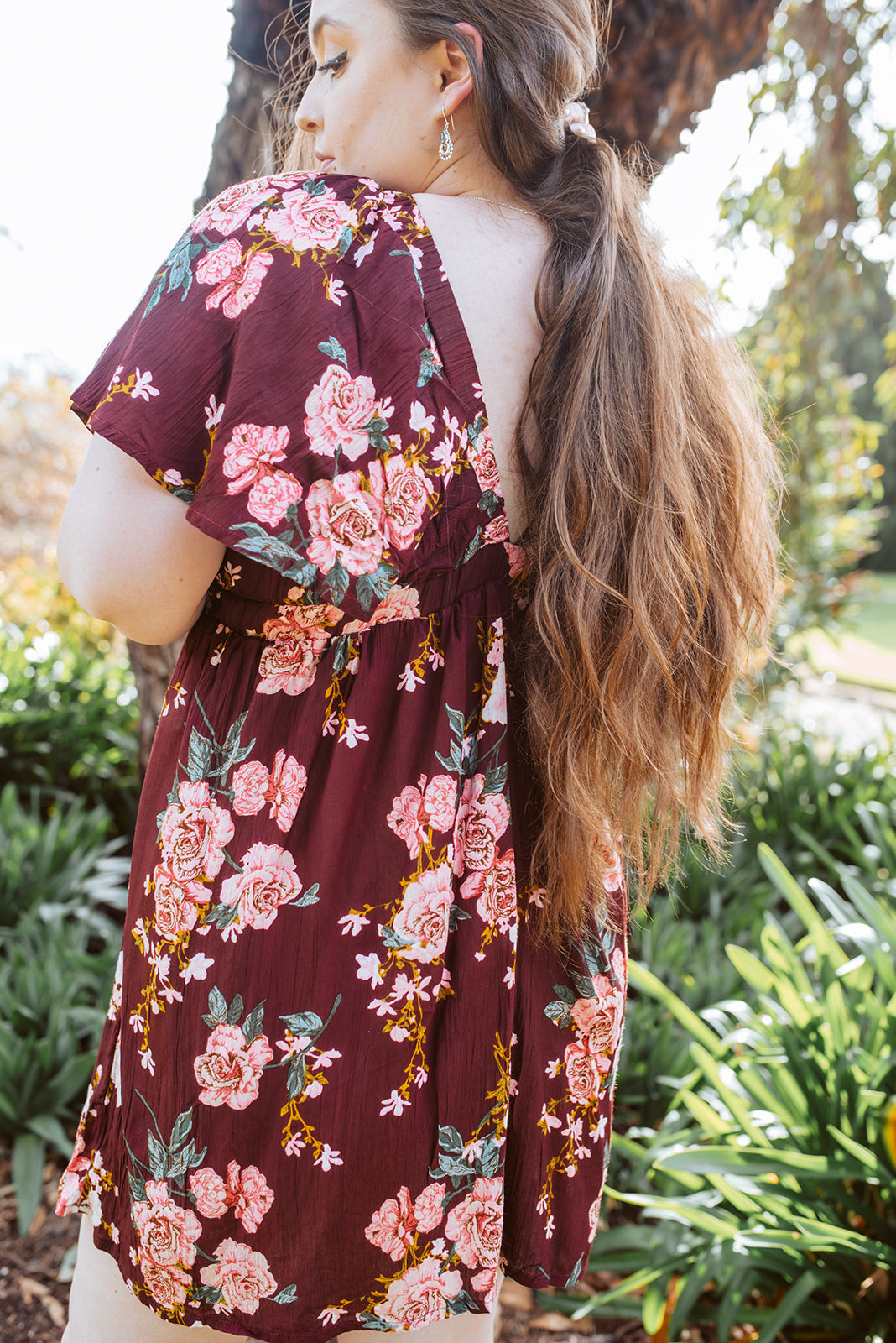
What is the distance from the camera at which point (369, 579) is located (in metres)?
0.89

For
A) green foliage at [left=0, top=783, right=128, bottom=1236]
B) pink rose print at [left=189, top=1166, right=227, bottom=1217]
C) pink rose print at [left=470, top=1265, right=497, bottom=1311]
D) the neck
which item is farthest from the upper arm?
green foliage at [left=0, top=783, right=128, bottom=1236]

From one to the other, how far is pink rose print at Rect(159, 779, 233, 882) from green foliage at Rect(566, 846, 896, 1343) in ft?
3.74

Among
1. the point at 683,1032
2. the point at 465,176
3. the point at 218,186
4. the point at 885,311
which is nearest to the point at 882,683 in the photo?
the point at 885,311

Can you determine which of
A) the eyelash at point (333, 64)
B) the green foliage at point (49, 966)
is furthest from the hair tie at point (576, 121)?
the green foliage at point (49, 966)

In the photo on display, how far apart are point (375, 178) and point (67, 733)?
3029mm

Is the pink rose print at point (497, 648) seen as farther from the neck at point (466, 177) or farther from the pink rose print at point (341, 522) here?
the neck at point (466, 177)

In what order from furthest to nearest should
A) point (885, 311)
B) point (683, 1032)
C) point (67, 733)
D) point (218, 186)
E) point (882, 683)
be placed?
1. point (882, 683)
2. point (885, 311)
3. point (67, 733)
4. point (683, 1032)
5. point (218, 186)

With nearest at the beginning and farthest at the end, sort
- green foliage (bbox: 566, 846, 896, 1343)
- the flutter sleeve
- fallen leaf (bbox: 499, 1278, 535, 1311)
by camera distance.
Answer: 1. the flutter sleeve
2. green foliage (bbox: 566, 846, 896, 1343)
3. fallen leaf (bbox: 499, 1278, 535, 1311)

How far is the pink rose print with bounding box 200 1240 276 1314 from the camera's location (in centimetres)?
99

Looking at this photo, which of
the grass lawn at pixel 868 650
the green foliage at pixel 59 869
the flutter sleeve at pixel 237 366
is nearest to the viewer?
the flutter sleeve at pixel 237 366

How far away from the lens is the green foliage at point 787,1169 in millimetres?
1678

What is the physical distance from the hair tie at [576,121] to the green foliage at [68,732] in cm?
281

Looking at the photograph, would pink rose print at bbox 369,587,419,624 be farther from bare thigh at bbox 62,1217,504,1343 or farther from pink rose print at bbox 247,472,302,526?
bare thigh at bbox 62,1217,504,1343

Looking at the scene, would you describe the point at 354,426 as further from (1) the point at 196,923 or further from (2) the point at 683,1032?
(2) the point at 683,1032
